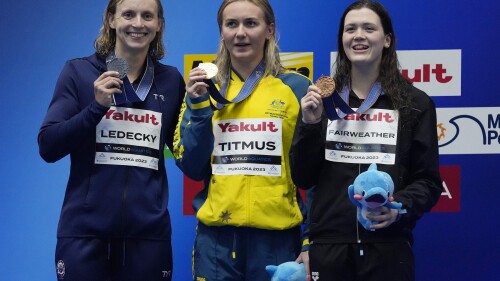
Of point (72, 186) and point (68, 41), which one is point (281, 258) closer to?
point (72, 186)

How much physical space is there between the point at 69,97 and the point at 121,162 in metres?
0.31

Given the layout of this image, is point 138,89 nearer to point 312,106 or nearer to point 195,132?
point 195,132

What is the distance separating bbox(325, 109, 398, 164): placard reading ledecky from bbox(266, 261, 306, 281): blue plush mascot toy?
1.30 feet

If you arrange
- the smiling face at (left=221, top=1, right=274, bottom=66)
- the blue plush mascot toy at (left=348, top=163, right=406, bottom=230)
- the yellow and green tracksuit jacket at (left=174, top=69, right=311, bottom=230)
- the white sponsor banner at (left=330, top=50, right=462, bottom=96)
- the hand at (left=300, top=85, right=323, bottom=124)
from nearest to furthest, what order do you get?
the blue plush mascot toy at (left=348, top=163, right=406, bottom=230) < the hand at (left=300, top=85, right=323, bottom=124) < the yellow and green tracksuit jacket at (left=174, top=69, right=311, bottom=230) < the smiling face at (left=221, top=1, right=274, bottom=66) < the white sponsor banner at (left=330, top=50, right=462, bottom=96)

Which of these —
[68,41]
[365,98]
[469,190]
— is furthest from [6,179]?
[469,190]

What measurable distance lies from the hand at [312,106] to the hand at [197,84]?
395 millimetres

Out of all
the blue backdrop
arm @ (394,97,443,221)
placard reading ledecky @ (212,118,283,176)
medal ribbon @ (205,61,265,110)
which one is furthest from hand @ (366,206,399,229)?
the blue backdrop

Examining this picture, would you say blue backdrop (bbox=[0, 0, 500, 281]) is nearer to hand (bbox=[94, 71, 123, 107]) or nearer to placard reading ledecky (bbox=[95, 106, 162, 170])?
placard reading ledecky (bbox=[95, 106, 162, 170])

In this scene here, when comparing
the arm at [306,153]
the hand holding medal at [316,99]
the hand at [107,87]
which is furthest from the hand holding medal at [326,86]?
the hand at [107,87]

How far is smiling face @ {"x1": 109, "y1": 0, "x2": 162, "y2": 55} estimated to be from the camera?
9.86 ft

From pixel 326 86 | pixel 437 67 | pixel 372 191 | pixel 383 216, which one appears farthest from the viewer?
pixel 437 67

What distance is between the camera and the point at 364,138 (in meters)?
2.79

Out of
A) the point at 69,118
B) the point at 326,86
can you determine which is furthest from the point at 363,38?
the point at 69,118

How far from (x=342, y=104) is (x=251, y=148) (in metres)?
0.39
